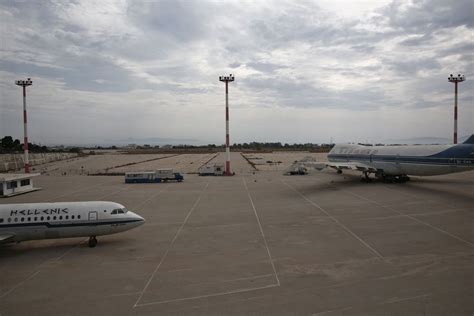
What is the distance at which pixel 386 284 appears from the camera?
524 inches

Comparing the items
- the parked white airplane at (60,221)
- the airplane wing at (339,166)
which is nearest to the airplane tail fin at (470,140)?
the airplane wing at (339,166)

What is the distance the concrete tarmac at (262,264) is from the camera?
11.8 meters

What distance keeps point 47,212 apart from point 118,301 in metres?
9.06

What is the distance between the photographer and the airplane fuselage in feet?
113

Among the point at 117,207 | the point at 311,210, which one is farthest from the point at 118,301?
the point at 311,210

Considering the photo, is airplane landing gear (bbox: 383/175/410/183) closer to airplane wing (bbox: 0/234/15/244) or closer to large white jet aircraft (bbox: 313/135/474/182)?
large white jet aircraft (bbox: 313/135/474/182)

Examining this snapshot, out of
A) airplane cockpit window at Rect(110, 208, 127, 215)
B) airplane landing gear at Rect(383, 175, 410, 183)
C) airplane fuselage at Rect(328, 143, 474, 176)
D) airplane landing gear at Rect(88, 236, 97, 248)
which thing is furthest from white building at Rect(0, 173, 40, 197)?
airplane landing gear at Rect(383, 175, 410, 183)

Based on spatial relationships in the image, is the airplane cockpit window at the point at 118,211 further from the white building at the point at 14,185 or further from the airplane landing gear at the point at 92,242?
the white building at the point at 14,185

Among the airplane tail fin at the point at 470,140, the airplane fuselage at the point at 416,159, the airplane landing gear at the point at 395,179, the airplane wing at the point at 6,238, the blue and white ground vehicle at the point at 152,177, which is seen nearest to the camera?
the airplane wing at the point at 6,238

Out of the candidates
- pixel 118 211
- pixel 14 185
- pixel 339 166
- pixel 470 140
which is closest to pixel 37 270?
pixel 118 211

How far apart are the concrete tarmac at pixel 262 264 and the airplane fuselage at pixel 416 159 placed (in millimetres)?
6742

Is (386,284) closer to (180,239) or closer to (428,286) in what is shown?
(428,286)

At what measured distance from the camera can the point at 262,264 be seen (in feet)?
51.9

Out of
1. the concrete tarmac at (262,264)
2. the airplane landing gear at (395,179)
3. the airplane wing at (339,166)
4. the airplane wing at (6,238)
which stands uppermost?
the airplane wing at (339,166)
